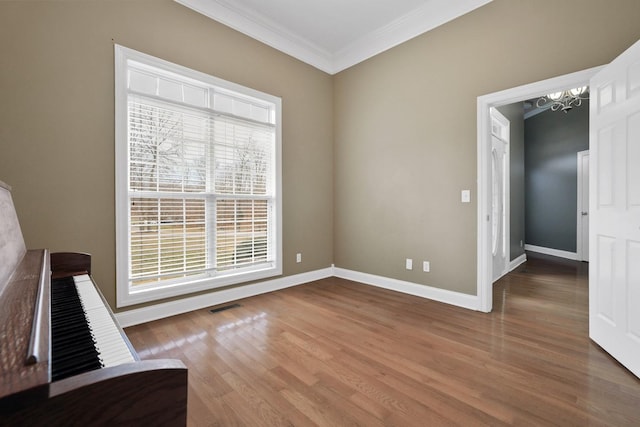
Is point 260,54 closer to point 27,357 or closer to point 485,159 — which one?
point 485,159

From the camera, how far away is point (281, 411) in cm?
152

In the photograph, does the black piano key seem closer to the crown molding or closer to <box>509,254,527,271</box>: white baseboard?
the crown molding

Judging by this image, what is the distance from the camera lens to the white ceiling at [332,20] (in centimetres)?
307

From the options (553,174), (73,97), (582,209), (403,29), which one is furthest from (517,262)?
(73,97)

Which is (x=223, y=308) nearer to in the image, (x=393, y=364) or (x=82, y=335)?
(x=393, y=364)

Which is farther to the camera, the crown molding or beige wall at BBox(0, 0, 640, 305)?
the crown molding

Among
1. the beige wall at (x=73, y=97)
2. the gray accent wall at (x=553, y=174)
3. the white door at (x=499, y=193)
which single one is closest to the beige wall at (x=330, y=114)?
the beige wall at (x=73, y=97)

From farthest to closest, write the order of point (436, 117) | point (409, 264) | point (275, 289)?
point (275, 289) → point (409, 264) → point (436, 117)

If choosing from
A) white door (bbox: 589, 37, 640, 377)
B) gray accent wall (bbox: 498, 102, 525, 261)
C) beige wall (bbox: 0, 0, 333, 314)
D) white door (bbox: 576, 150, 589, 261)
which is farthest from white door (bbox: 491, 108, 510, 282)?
beige wall (bbox: 0, 0, 333, 314)

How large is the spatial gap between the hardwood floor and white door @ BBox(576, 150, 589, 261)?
9.71ft

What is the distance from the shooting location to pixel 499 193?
14.4 feet

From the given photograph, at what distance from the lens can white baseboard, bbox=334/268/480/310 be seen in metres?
3.04

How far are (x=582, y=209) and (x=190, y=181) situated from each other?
667 centimetres

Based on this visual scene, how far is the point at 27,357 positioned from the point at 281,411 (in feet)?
4.40
